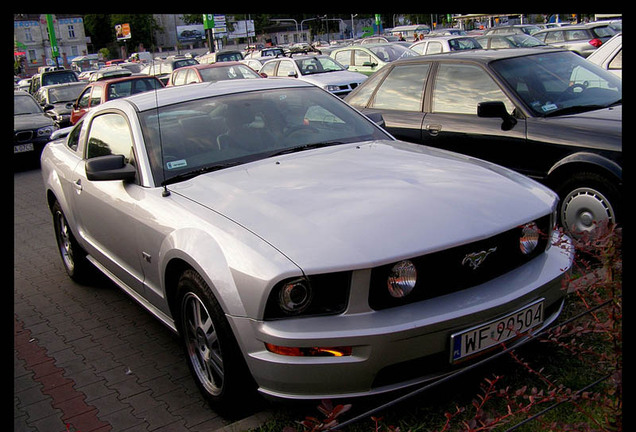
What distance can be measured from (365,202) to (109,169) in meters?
1.78

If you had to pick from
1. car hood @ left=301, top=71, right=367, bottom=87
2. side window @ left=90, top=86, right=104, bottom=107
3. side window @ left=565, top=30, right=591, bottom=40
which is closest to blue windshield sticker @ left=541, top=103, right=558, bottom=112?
side window @ left=90, top=86, right=104, bottom=107

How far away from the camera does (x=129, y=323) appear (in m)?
4.77

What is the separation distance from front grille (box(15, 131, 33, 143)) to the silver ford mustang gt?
10808 mm

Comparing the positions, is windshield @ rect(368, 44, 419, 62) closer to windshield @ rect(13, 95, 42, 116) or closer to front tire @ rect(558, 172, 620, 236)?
windshield @ rect(13, 95, 42, 116)

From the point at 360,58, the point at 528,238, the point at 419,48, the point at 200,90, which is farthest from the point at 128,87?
the point at 528,238

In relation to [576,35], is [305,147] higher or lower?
lower

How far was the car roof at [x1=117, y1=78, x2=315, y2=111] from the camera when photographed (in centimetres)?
439

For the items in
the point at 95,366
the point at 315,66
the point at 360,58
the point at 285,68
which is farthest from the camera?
the point at 360,58

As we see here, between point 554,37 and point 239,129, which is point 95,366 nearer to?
point 239,129

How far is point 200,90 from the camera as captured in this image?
4.55m

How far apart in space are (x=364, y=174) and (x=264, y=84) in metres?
1.53

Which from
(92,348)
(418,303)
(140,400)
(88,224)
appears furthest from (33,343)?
(418,303)

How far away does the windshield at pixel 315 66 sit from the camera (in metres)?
19.2

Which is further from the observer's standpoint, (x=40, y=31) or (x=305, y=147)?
(x=40, y=31)
